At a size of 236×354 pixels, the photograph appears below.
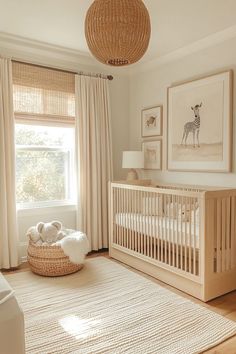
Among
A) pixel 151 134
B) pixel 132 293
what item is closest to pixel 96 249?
pixel 132 293

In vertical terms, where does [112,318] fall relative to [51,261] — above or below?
below

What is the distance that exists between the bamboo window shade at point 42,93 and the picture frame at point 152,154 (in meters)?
1.08

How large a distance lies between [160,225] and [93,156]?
143cm

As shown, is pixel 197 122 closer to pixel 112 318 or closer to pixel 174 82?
pixel 174 82

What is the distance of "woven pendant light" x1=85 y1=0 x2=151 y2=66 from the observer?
1.53 m

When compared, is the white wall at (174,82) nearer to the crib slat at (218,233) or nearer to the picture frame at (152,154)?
the picture frame at (152,154)

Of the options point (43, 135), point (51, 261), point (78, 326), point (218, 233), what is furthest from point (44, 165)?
point (218, 233)

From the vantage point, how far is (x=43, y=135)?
3.67 m

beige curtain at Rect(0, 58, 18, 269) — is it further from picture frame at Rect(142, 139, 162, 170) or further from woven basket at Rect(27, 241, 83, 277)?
picture frame at Rect(142, 139, 162, 170)

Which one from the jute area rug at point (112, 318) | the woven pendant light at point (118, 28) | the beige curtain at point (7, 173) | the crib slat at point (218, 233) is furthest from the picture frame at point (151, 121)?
the woven pendant light at point (118, 28)

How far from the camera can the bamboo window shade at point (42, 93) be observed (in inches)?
131

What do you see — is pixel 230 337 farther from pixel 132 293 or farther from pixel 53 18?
pixel 53 18

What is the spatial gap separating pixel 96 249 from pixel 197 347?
2.21 m

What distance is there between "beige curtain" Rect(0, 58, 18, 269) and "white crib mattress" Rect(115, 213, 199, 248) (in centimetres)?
124
